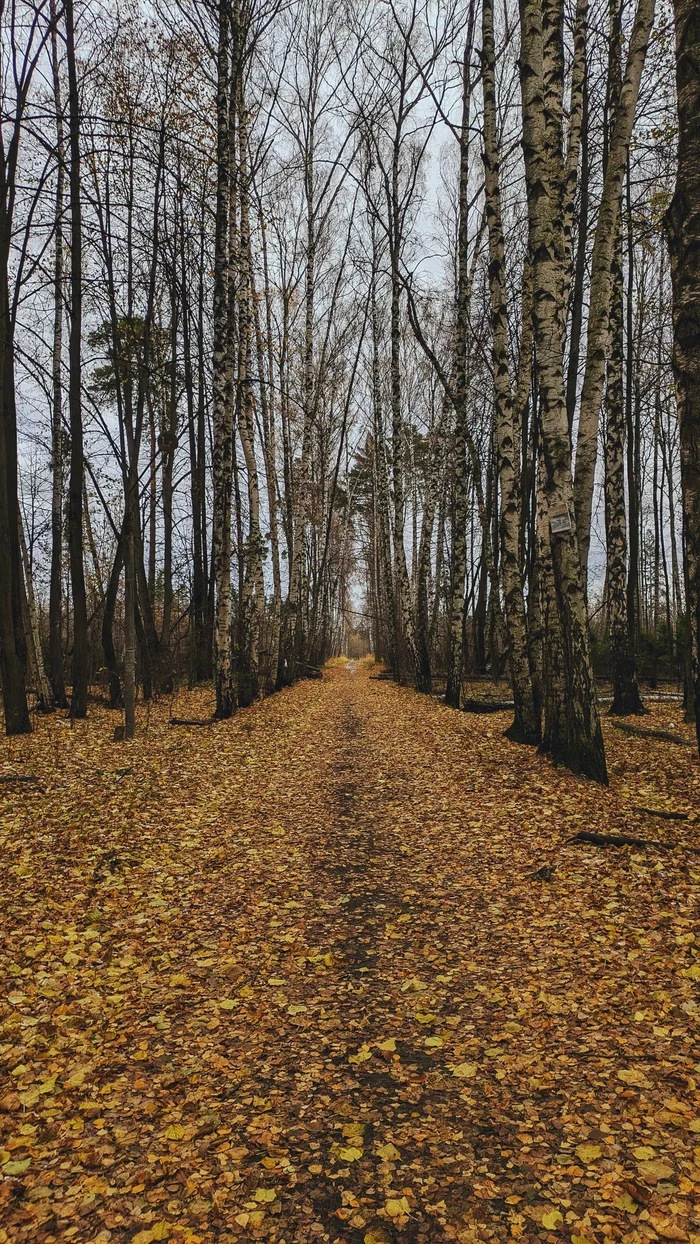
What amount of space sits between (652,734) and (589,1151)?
843cm

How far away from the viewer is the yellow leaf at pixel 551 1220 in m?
2.15

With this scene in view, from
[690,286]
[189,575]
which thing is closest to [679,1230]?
[690,286]

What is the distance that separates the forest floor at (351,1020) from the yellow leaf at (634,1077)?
0.01 meters

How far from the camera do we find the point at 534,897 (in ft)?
15.4

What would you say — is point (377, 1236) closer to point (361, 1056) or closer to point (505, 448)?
point (361, 1056)

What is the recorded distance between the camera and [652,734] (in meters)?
9.93

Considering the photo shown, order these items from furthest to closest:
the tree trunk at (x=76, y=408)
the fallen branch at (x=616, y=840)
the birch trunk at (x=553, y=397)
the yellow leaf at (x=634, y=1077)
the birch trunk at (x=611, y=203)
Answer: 1. the tree trunk at (x=76, y=408)
2. the birch trunk at (x=611, y=203)
3. the birch trunk at (x=553, y=397)
4. the fallen branch at (x=616, y=840)
5. the yellow leaf at (x=634, y=1077)

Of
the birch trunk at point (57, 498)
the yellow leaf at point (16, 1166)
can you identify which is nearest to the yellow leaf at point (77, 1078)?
the yellow leaf at point (16, 1166)

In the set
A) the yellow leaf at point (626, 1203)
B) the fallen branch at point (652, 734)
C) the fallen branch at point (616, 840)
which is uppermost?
the fallen branch at point (652, 734)

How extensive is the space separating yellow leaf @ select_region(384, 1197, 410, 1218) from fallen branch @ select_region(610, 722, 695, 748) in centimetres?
816

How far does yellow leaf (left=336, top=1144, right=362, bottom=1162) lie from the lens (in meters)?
2.49

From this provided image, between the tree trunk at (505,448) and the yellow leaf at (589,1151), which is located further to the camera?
the tree trunk at (505,448)

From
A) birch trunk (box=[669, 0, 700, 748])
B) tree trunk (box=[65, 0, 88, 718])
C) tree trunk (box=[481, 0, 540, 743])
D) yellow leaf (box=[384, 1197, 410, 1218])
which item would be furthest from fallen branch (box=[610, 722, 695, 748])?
tree trunk (box=[65, 0, 88, 718])

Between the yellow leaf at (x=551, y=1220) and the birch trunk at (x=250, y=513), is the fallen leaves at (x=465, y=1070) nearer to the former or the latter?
the yellow leaf at (x=551, y=1220)
